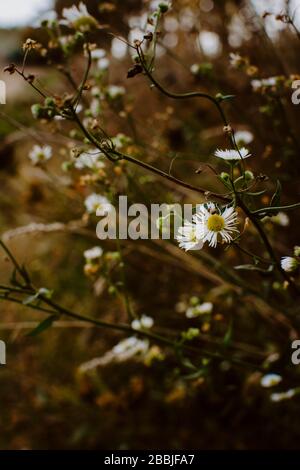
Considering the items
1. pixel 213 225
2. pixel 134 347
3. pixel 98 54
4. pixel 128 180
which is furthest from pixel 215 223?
pixel 98 54

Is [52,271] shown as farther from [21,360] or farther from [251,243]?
[251,243]

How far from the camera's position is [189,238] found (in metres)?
0.97

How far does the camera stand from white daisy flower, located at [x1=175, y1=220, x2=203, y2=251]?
0.93 meters

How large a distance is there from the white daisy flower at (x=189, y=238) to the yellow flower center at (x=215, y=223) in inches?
1.2

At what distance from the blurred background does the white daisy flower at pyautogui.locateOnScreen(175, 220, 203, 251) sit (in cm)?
48

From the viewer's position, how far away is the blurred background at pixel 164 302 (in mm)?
1667

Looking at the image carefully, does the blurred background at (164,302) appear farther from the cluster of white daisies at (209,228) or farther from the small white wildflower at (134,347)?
the cluster of white daisies at (209,228)

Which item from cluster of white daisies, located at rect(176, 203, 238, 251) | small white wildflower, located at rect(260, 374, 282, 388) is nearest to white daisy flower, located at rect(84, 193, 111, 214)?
cluster of white daisies, located at rect(176, 203, 238, 251)

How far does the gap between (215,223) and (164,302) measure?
1244 mm

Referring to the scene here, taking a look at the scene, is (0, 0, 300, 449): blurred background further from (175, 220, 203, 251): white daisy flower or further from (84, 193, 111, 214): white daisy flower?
(175, 220, 203, 251): white daisy flower

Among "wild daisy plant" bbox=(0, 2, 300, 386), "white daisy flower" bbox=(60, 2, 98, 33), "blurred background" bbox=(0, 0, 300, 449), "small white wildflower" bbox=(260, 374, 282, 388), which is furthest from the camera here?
"blurred background" bbox=(0, 0, 300, 449)

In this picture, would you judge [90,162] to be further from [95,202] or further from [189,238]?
[189,238]

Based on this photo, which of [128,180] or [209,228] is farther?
[128,180]

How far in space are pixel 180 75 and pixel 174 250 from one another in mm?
1812
